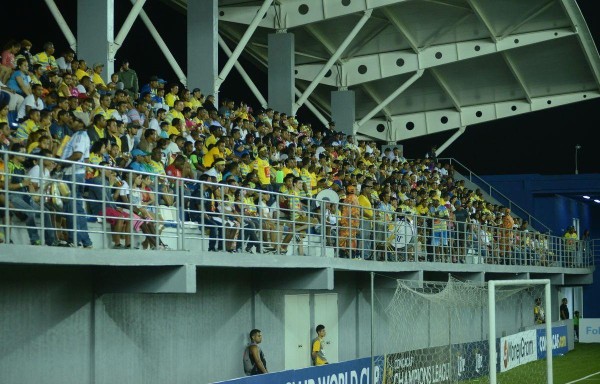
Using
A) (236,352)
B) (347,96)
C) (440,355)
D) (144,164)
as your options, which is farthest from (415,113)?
(144,164)

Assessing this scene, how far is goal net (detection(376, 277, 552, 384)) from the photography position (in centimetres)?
1941

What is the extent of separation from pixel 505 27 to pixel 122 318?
22772 mm

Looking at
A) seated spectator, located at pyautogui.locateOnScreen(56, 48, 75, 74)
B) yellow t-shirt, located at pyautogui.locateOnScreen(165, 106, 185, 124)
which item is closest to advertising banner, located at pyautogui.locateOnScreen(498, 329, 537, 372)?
yellow t-shirt, located at pyautogui.locateOnScreen(165, 106, 185, 124)

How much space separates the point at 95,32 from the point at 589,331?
75.6 feet

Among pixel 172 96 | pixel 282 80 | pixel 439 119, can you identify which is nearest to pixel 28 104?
pixel 172 96

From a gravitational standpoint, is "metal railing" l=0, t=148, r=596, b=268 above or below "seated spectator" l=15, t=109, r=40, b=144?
below

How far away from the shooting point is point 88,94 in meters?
16.7

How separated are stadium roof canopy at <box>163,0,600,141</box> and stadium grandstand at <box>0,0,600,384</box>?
74 mm

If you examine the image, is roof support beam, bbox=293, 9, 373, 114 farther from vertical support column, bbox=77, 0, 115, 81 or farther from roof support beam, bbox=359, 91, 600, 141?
vertical support column, bbox=77, 0, 115, 81

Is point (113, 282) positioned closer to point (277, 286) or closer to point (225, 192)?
point (225, 192)

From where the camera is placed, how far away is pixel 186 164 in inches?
632

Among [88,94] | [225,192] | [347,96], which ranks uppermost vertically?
[347,96]

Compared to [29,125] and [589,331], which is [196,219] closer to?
[29,125]

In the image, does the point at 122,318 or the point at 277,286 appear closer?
the point at 122,318
